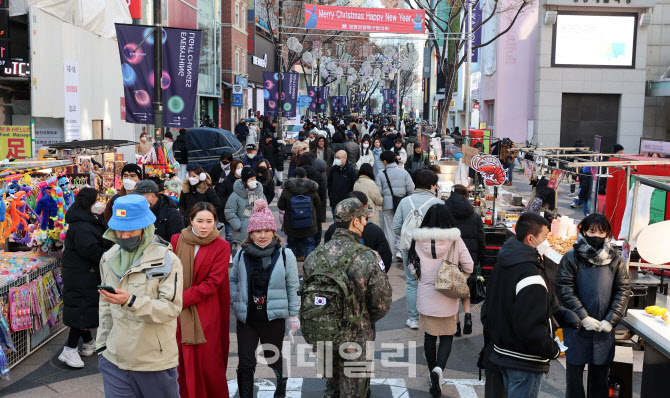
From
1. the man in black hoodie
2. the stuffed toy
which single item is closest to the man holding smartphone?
the man in black hoodie

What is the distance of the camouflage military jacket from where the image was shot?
5.14m

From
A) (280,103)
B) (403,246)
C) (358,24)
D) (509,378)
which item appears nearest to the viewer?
(509,378)

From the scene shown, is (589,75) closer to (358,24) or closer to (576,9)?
(576,9)

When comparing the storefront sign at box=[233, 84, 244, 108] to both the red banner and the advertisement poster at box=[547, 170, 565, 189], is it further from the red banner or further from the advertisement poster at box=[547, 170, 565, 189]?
the advertisement poster at box=[547, 170, 565, 189]

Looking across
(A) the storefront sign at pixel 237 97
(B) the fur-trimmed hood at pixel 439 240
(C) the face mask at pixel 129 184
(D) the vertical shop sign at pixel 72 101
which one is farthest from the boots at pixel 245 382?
(A) the storefront sign at pixel 237 97

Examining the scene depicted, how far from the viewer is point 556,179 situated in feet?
35.4

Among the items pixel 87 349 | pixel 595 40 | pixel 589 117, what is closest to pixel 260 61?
pixel 589 117

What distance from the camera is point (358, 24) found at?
84.2 feet

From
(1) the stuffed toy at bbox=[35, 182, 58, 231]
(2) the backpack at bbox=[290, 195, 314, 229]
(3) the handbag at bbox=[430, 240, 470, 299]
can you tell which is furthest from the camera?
(2) the backpack at bbox=[290, 195, 314, 229]

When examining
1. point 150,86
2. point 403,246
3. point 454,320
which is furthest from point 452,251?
point 150,86

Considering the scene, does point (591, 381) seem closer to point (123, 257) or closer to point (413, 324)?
point (413, 324)

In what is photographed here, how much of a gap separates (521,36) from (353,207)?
32.2 metres

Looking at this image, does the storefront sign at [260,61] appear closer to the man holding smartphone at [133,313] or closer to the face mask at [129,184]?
the face mask at [129,184]

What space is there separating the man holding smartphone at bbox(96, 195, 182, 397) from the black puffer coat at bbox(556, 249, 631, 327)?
10.5 ft
